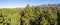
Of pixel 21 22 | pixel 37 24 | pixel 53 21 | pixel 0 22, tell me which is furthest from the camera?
pixel 21 22

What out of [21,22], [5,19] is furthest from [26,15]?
[5,19]

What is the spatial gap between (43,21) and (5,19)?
821 cm

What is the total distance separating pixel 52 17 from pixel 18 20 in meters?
11.8

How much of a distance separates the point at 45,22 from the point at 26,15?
392 inches

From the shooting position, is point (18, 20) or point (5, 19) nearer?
point (5, 19)

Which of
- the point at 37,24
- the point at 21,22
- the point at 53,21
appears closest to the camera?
the point at 53,21

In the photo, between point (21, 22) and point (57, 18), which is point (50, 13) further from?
point (21, 22)

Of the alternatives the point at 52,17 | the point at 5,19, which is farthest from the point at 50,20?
the point at 5,19

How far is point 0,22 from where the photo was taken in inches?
1459

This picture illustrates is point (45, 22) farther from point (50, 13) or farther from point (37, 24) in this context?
point (37, 24)

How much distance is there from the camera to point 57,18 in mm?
35312

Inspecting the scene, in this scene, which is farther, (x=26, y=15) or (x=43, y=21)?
(x=26, y=15)

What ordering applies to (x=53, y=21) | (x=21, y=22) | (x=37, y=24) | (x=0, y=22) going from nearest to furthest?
(x=53, y=21)
(x=0, y=22)
(x=37, y=24)
(x=21, y=22)

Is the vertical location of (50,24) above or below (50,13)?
below
